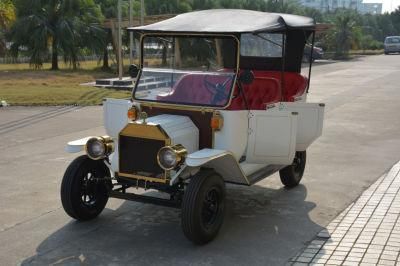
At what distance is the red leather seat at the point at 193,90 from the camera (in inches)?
229

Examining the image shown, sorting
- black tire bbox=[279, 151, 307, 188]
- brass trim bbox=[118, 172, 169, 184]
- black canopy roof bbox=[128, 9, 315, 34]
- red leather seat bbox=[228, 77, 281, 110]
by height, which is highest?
black canopy roof bbox=[128, 9, 315, 34]

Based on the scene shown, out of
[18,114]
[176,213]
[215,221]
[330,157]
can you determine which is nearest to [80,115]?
[18,114]

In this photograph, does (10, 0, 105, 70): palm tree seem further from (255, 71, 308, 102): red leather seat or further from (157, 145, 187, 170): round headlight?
(157, 145, 187, 170): round headlight

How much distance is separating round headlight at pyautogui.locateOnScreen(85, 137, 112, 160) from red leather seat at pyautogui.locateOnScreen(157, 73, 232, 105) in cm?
86

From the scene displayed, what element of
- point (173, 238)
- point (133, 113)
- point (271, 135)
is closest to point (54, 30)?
point (133, 113)

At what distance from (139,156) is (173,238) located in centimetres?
88

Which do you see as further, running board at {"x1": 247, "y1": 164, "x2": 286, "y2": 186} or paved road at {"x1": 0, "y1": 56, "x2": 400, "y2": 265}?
running board at {"x1": 247, "y1": 164, "x2": 286, "y2": 186}

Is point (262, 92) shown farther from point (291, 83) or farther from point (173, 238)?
point (173, 238)

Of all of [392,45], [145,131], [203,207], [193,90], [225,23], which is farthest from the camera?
[392,45]

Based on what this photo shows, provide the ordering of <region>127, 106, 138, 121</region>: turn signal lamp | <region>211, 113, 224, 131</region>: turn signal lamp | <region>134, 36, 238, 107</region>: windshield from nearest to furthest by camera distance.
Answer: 1. <region>211, 113, 224, 131</region>: turn signal lamp
2. <region>134, 36, 238, 107</region>: windshield
3. <region>127, 106, 138, 121</region>: turn signal lamp

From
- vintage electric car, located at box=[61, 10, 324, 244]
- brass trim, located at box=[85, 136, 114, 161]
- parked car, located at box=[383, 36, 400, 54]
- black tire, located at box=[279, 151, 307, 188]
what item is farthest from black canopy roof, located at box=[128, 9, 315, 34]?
parked car, located at box=[383, 36, 400, 54]

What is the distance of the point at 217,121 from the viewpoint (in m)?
5.53

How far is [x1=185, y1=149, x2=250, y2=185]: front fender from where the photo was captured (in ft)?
16.3

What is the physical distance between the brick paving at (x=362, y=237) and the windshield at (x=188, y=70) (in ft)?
5.71
